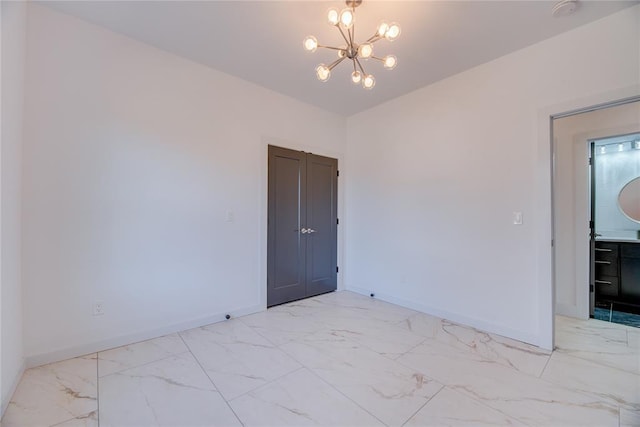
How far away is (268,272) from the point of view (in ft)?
11.4

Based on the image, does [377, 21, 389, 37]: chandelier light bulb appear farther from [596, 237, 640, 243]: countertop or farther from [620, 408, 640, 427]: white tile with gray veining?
[596, 237, 640, 243]: countertop

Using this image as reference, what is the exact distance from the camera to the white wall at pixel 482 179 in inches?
92.1

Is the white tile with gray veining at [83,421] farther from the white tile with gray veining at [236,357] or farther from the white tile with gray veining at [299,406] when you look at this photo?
the white tile with gray veining at [299,406]

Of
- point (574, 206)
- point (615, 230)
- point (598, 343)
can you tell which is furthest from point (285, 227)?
point (615, 230)

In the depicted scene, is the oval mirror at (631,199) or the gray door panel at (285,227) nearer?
the gray door panel at (285,227)

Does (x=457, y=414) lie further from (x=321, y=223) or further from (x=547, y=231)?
(x=321, y=223)

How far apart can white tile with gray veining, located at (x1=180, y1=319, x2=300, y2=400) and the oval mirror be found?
505 centimetres

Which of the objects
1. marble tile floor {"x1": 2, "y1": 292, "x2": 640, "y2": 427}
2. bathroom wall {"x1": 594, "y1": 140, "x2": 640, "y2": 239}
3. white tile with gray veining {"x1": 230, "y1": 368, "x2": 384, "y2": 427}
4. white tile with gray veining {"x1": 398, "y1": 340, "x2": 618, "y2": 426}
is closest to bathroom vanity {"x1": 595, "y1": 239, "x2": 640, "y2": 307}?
bathroom wall {"x1": 594, "y1": 140, "x2": 640, "y2": 239}

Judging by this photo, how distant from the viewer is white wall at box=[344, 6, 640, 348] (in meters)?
2.34

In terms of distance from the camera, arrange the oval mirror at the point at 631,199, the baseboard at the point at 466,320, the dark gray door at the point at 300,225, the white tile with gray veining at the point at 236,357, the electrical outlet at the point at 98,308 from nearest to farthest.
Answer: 1. the white tile with gray veining at the point at 236,357
2. the electrical outlet at the point at 98,308
3. the baseboard at the point at 466,320
4. the dark gray door at the point at 300,225
5. the oval mirror at the point at 631,199

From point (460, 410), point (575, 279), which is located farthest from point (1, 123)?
point (575, 279)

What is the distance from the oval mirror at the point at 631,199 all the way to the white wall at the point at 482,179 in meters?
2.70

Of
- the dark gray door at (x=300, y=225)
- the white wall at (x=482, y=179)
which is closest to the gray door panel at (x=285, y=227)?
the dark gray door at (x=300, y=225)

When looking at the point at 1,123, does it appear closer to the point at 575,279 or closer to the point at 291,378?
the point at 291,378
